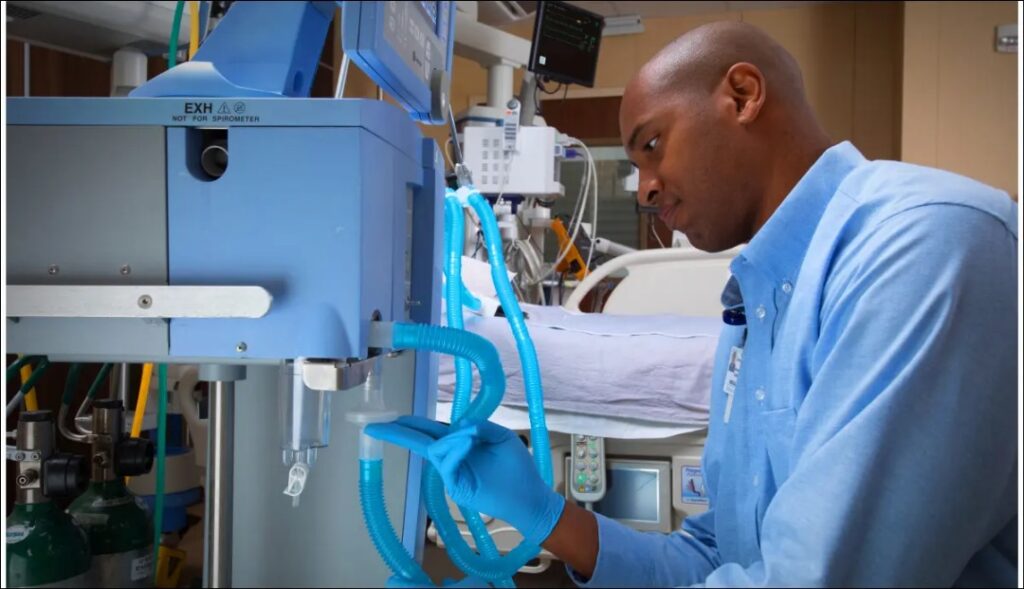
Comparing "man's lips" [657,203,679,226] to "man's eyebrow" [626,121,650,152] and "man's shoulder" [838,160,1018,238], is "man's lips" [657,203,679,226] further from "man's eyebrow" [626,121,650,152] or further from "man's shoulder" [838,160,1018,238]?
"man's shoulder" [838,160,1018,238]

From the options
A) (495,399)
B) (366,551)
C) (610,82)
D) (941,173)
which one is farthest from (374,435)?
(610,82)

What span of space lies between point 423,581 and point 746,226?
2.28 ft

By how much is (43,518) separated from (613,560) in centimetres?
69

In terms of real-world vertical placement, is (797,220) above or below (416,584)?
above

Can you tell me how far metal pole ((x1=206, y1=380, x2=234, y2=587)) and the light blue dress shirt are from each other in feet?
1.51

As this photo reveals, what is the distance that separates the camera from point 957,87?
4082 mm

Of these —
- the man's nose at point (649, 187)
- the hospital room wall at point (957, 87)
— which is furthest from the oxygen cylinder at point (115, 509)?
the hospital room wall at point (957, 87)

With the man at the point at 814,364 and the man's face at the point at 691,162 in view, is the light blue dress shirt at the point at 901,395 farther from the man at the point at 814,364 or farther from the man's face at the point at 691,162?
→ the man's face at the point at 691,162

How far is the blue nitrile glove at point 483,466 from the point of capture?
0.70 m

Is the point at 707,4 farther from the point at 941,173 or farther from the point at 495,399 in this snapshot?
the point at 495,399

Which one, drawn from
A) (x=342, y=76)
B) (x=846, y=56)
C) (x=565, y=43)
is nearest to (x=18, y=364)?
(x=342, y=76)

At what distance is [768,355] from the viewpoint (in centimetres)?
105

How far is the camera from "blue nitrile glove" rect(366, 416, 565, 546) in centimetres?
70

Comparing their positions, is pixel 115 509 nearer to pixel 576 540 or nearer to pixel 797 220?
pixel 576 540
